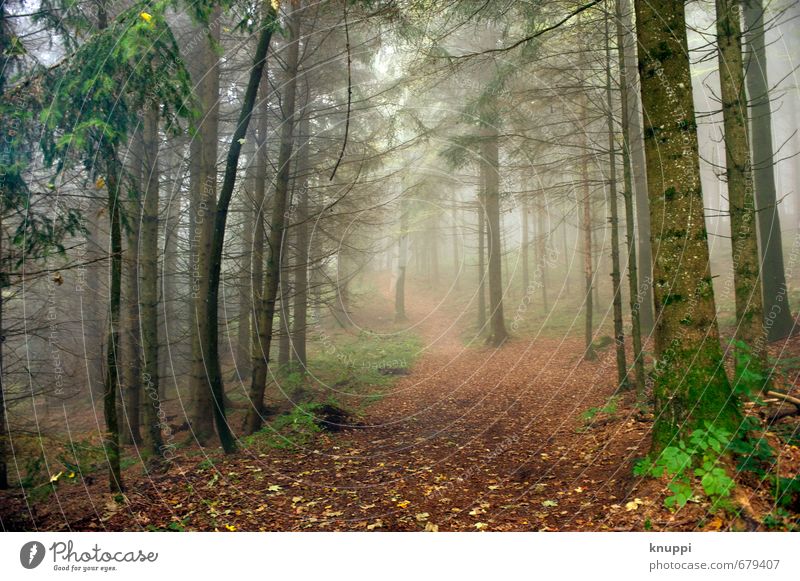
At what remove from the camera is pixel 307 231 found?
38.4 feet

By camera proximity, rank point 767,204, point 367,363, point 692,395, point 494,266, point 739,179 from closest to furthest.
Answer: point 692,395
point 739,179
point 767,204
point 367,363
point 494,266

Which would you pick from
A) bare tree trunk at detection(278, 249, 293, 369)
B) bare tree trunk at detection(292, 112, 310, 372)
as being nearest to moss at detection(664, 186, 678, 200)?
bare tree trunk at detection(278, 249, 293, 369)

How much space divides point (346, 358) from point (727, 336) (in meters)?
10.5

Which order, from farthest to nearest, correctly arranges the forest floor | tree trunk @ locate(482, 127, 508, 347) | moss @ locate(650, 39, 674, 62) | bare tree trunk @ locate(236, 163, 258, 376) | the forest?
tree trunk @ locate(482, 127, 508, 347)
bare tree trunk @ locate(236, 163, 258, 376)
moss @ locate(650, 39, 674, 62)
the forest
the forest floor

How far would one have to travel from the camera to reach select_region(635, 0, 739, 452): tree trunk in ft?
15.1

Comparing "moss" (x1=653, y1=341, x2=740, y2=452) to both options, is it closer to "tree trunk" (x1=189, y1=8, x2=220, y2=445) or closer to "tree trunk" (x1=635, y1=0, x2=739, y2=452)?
"tree trunk" (x1=635, y1=0, x2=739, y2=452)

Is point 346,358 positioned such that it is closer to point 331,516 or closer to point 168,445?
point 168,445

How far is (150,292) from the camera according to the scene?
9234 mm

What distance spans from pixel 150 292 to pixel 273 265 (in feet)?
8.79

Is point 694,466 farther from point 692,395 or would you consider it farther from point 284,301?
point 284,301

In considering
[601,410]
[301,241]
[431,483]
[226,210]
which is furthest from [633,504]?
[301,241]

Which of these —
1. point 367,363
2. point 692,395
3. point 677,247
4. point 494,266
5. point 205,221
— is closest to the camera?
point 692,395

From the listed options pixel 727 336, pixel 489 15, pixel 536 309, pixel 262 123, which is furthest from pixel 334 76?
pixel 536 309

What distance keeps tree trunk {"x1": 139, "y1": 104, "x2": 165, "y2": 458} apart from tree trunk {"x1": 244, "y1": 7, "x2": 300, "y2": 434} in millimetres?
1930
